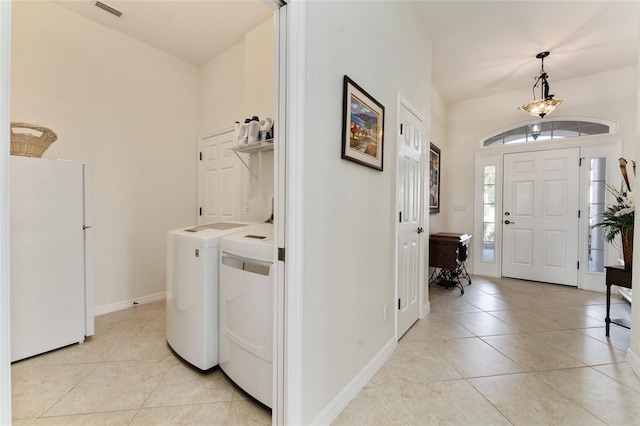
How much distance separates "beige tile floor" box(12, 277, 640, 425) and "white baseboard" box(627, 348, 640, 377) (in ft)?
0.12

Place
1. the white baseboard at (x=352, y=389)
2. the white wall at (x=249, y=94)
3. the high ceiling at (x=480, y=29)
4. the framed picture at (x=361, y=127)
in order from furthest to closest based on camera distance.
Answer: the white wall at (x=249, y=94), the high ceiling at (x=480, y=29), the framed picture at (x=361, y=127), the white baseboard at (x=352, y=389)

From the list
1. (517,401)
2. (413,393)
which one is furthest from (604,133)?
(413,393)

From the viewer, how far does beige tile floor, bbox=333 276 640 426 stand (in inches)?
63.3

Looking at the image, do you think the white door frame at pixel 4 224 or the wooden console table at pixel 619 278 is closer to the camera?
the white door frame at pixel 4 224

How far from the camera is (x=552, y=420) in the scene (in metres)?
1.56

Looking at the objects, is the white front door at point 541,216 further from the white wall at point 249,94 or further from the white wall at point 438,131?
the white wall at point 249,94

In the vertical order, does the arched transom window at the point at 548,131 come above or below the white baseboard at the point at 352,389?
above

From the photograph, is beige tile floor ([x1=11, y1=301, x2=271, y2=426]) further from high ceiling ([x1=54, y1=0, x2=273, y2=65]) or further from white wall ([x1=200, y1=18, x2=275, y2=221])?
high ceiling ([x1=54, y1=0, x2=273, y2=65])

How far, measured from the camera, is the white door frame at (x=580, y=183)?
3.88 metres

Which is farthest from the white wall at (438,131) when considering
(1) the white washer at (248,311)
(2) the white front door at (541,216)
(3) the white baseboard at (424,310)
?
(1) the white washer at (248,311)

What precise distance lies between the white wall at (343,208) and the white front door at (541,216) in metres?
3.33

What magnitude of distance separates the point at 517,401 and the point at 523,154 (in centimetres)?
396

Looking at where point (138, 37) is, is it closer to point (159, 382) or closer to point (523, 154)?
point (159, 382)

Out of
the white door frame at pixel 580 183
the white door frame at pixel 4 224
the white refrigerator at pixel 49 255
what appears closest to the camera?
the white door frame at pixel 4 224
